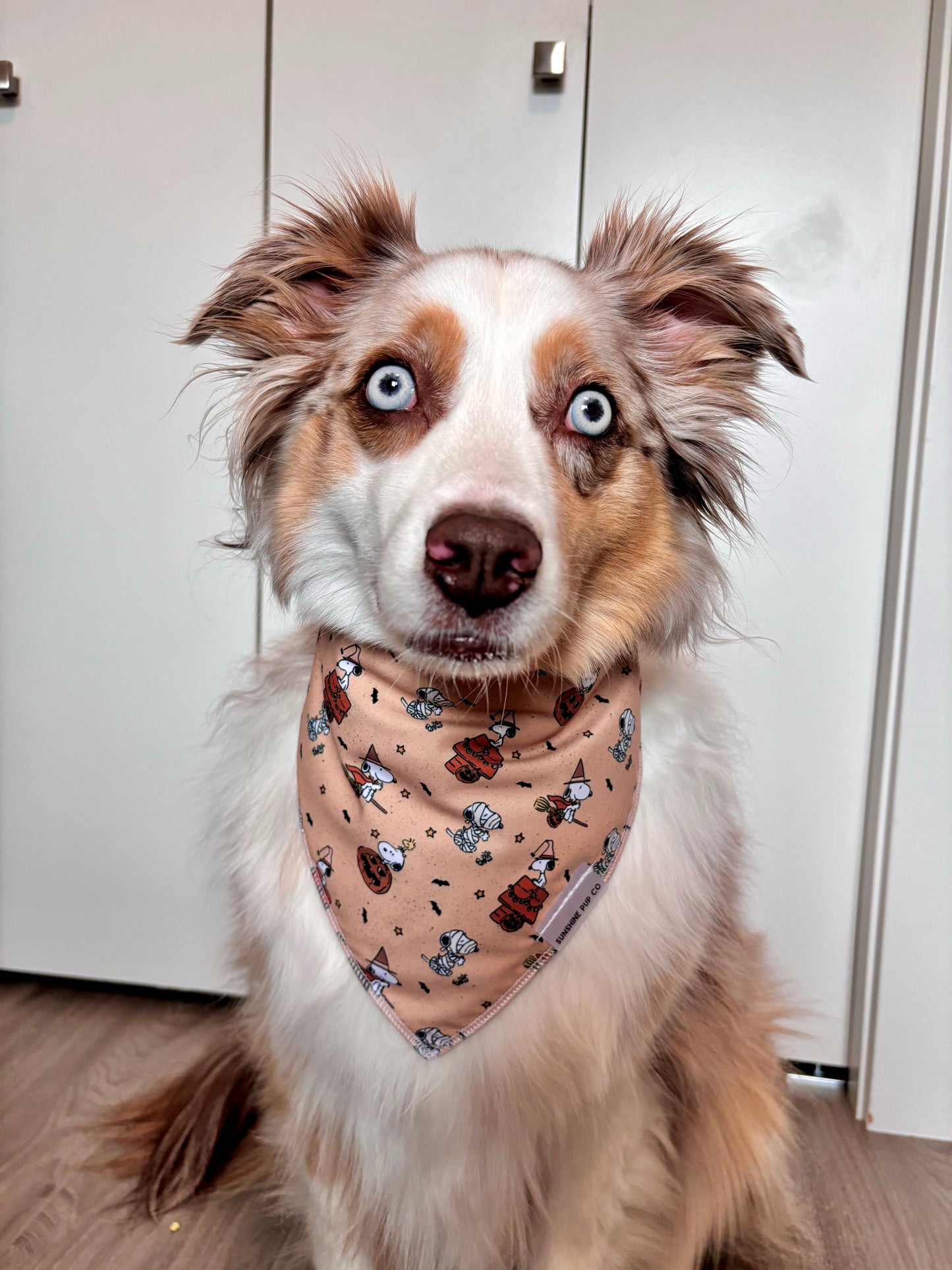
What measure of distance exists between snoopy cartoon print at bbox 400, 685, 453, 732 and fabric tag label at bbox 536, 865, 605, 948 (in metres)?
0.28

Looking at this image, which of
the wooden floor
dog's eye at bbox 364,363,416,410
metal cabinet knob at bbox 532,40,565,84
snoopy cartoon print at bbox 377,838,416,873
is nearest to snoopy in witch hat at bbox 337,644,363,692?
snoopy cartoon print at bbox 377,838,416,873

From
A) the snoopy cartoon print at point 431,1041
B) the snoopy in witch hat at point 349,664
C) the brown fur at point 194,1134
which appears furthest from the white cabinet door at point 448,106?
the brown fur at point 194,1134

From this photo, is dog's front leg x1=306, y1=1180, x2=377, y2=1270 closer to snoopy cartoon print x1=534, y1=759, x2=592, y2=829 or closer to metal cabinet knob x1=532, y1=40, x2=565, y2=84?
snoopy cartoon print x1=534, y1=759, x2=592, y2=829

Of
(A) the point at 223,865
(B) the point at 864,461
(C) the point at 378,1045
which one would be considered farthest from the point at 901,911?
(A) the point at 223,865

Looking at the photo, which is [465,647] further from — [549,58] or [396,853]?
[549,58]

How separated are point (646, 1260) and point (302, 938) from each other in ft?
2.19

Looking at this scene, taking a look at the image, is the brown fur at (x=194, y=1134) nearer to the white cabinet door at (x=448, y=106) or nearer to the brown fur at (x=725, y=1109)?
the brown fur at (x=725, y=1109)

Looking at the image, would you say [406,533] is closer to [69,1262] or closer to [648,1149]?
[648,1149]

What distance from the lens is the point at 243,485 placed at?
1424 millimetres

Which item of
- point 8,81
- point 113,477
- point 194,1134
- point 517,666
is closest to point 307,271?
point 517,666

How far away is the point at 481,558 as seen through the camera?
1.01 metres

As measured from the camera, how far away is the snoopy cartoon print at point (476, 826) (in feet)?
3.99

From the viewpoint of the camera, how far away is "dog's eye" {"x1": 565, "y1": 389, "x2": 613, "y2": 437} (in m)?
1.24

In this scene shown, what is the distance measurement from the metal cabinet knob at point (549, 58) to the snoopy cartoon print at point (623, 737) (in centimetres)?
145
